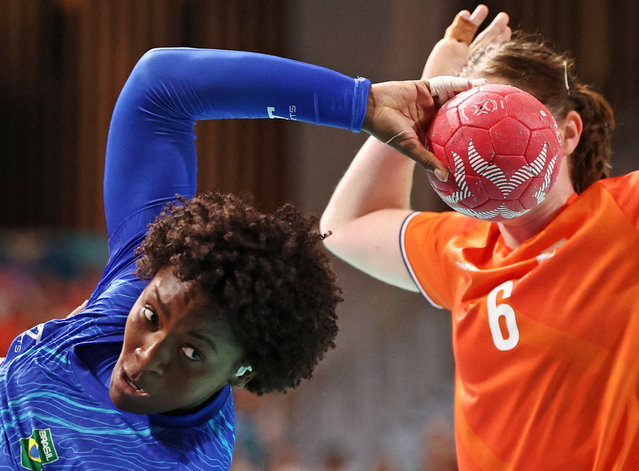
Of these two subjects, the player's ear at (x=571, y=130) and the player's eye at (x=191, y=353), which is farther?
the player's ear at (x=571, y=130)

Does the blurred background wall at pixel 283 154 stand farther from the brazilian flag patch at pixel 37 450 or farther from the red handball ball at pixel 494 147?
the brazilian flag patch at pixel 37 450

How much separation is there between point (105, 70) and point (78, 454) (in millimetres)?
4520

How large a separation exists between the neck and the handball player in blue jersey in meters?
0.41

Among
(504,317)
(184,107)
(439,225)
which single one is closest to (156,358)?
(184,107)

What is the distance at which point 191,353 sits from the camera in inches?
49.0

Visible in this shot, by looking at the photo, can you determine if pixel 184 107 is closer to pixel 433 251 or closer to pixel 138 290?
pixel 138 290

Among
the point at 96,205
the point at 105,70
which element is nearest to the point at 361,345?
the point at 96,205

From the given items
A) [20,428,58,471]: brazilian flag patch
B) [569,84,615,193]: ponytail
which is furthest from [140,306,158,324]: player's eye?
[569,84,615,193]: ponytail

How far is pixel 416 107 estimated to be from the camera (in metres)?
1.50

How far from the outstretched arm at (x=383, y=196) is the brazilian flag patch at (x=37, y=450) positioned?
1.12 metres

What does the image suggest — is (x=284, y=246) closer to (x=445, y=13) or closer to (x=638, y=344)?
(x=638, y=344)

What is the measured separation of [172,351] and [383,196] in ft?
3.71

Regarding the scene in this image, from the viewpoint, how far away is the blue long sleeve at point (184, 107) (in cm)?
143

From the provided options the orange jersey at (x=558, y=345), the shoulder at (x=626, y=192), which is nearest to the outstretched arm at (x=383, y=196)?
the orange jersey at (x=558, y=345)
